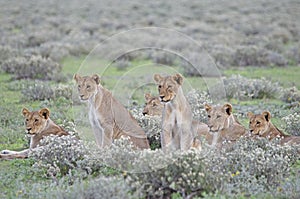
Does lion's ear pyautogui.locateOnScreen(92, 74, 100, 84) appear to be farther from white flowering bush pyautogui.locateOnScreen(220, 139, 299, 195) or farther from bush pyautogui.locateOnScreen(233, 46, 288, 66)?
bush pyautogui.locateOnScreen(233, 46, 288, 66)

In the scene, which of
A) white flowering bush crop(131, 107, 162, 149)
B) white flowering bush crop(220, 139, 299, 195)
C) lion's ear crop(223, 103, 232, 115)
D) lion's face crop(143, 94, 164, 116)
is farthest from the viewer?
lion's face crop(143, 94, 164, 116)

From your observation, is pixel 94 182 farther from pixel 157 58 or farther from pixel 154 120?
pixel 157 58

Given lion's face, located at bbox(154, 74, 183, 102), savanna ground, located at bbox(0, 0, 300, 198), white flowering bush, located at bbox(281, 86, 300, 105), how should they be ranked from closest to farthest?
1. savanna ground, located at bbox(0, 0, 300, 198)
2. lion's face, located at bbox(154, 74, 183, 102)
3. white flowering bush, located at bbox(281, 86, 300, 105)

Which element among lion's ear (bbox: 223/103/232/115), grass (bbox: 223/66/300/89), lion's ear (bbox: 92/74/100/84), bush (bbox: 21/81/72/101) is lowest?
bush (bbox: 21/81/72/101)

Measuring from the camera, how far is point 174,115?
769 cm

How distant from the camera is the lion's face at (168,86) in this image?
7625 millimetres

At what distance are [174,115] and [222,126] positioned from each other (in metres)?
1.39

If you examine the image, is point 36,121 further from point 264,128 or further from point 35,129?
point 264,128

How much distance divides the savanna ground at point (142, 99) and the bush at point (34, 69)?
0.10ft

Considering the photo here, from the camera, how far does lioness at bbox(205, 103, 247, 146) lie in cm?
872

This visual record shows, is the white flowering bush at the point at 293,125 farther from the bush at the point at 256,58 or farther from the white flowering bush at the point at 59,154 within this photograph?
the bush at the point at 256,58

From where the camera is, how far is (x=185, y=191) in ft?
22.2

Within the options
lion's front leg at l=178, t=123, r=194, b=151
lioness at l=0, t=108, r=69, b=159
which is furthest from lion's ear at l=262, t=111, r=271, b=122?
lioness at l=0, t=108, r=69, b=159

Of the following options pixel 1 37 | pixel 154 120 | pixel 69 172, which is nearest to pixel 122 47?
pixel 1 37
